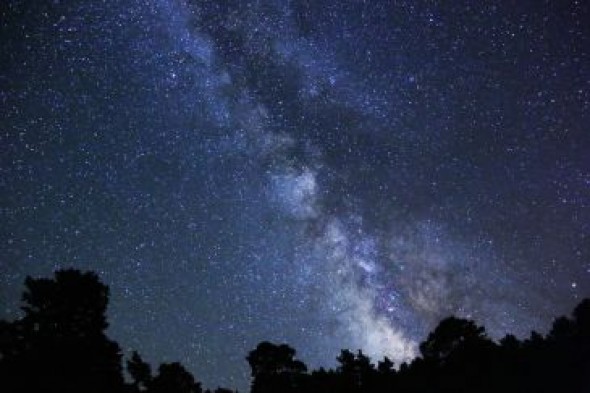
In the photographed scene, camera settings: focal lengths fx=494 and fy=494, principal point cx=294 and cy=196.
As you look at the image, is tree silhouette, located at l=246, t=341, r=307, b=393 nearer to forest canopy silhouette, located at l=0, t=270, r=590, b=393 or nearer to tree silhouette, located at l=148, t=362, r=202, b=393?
forest canopy silhouette, located at l=0, t=270, r=590, b=393

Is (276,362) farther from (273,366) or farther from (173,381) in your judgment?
(173,381)

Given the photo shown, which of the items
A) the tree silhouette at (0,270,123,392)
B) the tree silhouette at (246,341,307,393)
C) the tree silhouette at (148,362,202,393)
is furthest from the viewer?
the tree silhouette at (246,341,307,393)

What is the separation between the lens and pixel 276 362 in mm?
41938

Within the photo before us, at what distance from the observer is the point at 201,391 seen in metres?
36.2

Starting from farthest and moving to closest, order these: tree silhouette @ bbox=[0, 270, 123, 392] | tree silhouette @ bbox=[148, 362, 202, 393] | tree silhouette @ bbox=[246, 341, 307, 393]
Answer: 1. tree silhouette @ bbox=[246, 341, 307, 393]
2. tree silhouette @ bbox=[148, 362, 202, 393]
3. tree silhouette @ bbox=[0, 270, 123, 392]

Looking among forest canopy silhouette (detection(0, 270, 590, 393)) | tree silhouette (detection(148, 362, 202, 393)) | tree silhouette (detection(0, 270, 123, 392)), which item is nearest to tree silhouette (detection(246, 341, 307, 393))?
forest canopy silhouette (detection(0, 270, 590, 393))

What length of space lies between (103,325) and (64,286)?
9.23ft

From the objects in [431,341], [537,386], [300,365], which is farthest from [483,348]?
[300,365]

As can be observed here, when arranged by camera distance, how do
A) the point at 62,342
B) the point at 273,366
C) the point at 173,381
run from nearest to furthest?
1. the point at 62,342
2. the point at 173,381
3. the point at 273,366

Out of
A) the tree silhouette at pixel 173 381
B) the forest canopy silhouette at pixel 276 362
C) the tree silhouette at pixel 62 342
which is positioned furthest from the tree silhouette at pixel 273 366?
the tree silhouette at pixel 62 342

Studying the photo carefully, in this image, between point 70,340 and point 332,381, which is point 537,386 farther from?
point 70,340

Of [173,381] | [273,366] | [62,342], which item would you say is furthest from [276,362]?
[62,342]

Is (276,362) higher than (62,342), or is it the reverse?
(276,362)

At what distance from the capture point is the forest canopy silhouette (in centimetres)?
2156
